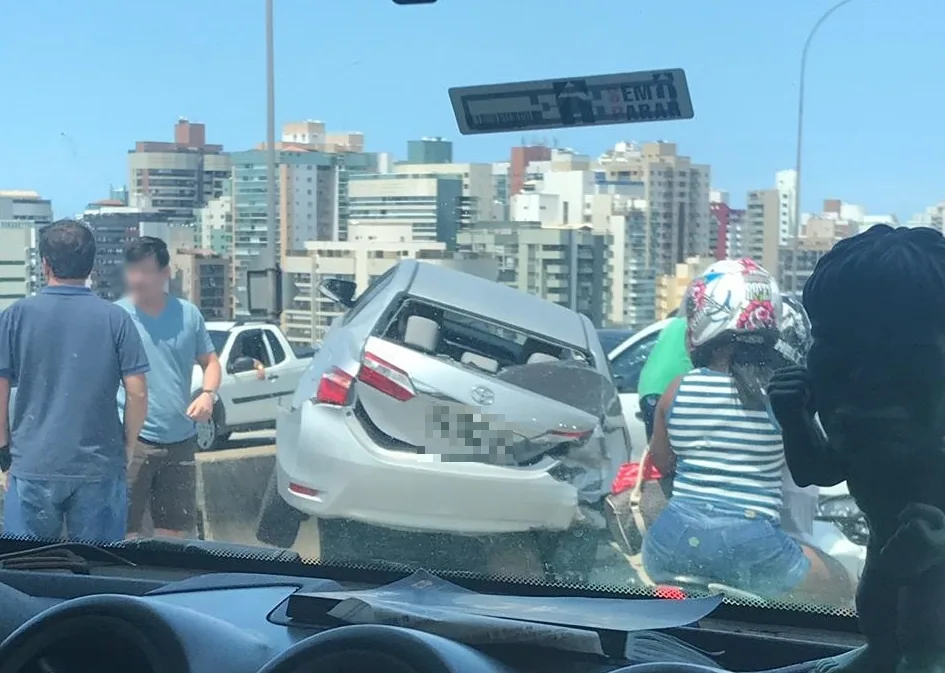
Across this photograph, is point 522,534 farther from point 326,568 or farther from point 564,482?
point 326,568

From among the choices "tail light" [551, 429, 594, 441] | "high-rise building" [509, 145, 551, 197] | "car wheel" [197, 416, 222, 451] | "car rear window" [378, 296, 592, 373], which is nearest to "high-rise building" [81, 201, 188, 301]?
"car wheel" [197, 416, 222, 451]

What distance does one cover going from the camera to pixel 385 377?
2.68m

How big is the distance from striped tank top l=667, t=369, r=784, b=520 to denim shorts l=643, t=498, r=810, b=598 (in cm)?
3

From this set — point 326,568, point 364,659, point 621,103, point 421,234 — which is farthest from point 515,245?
point 364,659

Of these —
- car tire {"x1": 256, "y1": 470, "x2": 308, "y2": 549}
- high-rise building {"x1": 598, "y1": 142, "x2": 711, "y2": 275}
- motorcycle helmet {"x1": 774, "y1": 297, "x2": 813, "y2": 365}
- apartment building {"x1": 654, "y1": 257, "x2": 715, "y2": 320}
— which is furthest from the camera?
car tire {"x1": 256, "y1": 470, "x2": 308, "y2": 549}

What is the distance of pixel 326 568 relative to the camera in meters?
2.68

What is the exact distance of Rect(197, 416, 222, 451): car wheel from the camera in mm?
2999

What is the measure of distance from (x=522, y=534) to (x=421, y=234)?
0.67 metres

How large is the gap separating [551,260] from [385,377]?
43 cm

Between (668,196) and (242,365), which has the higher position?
(668,196)

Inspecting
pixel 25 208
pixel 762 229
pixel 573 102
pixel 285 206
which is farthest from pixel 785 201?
pixel 25 208

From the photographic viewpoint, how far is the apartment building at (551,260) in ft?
8.53

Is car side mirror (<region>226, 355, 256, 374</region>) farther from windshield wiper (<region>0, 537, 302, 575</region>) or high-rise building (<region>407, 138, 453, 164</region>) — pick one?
high-rise building (<region>407, 138, 453, 164</region>)

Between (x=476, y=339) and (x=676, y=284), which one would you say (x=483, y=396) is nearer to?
(x=476, y=339)
